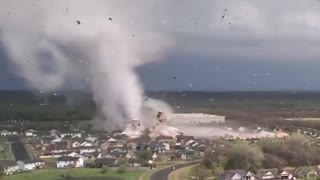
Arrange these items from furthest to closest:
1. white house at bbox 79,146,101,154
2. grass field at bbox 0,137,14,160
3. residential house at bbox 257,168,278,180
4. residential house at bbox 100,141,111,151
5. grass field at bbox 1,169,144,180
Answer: residential house at bbox 100,141,111,151
white house at bbox 79,146,101,154
grass field at bbox 0,137,14,160
residential house at bbox 257,168,278,180
grass field at bbox 1,169,144,180

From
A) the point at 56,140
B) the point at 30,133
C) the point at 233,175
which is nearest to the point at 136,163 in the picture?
the point at 233,175

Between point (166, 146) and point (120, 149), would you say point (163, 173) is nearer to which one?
point (120, 149)

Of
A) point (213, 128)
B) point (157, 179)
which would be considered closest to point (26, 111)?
point (213, 128)

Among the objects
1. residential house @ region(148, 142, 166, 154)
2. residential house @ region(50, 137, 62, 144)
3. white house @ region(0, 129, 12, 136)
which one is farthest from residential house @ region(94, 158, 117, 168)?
white house @ region(0, 129, 12, 136)

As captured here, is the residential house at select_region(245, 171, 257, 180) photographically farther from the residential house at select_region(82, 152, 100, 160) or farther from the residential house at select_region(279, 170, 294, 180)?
the residential house at select_region(82, 152, 100, 160)

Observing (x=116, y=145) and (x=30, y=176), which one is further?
(x=116, y=145)

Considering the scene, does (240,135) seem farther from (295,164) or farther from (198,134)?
(295,164)

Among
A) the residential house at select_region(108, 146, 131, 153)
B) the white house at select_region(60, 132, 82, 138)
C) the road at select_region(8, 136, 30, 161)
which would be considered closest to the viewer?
the road at select_region(8, 136, 30, 161)
